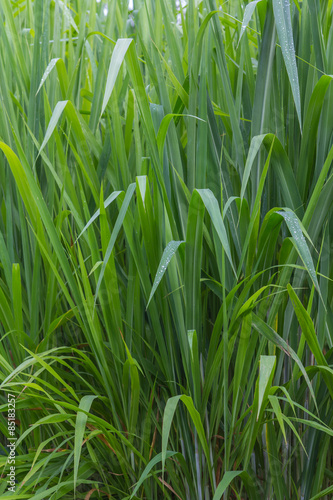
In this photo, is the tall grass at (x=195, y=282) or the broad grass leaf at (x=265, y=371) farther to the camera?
the tall grass at (x=195, y=282)

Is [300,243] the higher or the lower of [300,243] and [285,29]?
the lower

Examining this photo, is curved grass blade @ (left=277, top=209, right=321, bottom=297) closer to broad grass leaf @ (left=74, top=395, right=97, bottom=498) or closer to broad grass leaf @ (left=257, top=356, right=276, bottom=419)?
broad grass leaf @ (left=257, top=356, right=276, bottom=419)

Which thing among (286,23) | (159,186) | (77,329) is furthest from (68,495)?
(286,23)

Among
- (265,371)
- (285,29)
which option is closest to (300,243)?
(265,371)

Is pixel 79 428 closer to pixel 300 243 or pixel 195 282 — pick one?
pixel 195 282

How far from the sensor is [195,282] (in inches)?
24.9

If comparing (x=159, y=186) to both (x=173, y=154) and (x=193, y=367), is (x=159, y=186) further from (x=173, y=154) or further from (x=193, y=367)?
(x=193, y=367)

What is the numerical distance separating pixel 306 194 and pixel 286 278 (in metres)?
0.16

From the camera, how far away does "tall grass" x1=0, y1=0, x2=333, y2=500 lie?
61cm

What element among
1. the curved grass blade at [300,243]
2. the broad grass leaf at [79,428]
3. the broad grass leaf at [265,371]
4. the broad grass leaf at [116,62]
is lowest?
the broad grass leaf at [79,428]

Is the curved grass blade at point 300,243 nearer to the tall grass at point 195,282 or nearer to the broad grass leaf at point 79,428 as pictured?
the tall grass at point 195,282

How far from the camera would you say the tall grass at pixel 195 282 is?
61 centimetres

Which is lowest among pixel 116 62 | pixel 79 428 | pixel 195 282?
pixel 79 428

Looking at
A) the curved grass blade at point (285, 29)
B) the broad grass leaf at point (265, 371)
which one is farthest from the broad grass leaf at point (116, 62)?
the broad grass leaf at point (265, 371)
